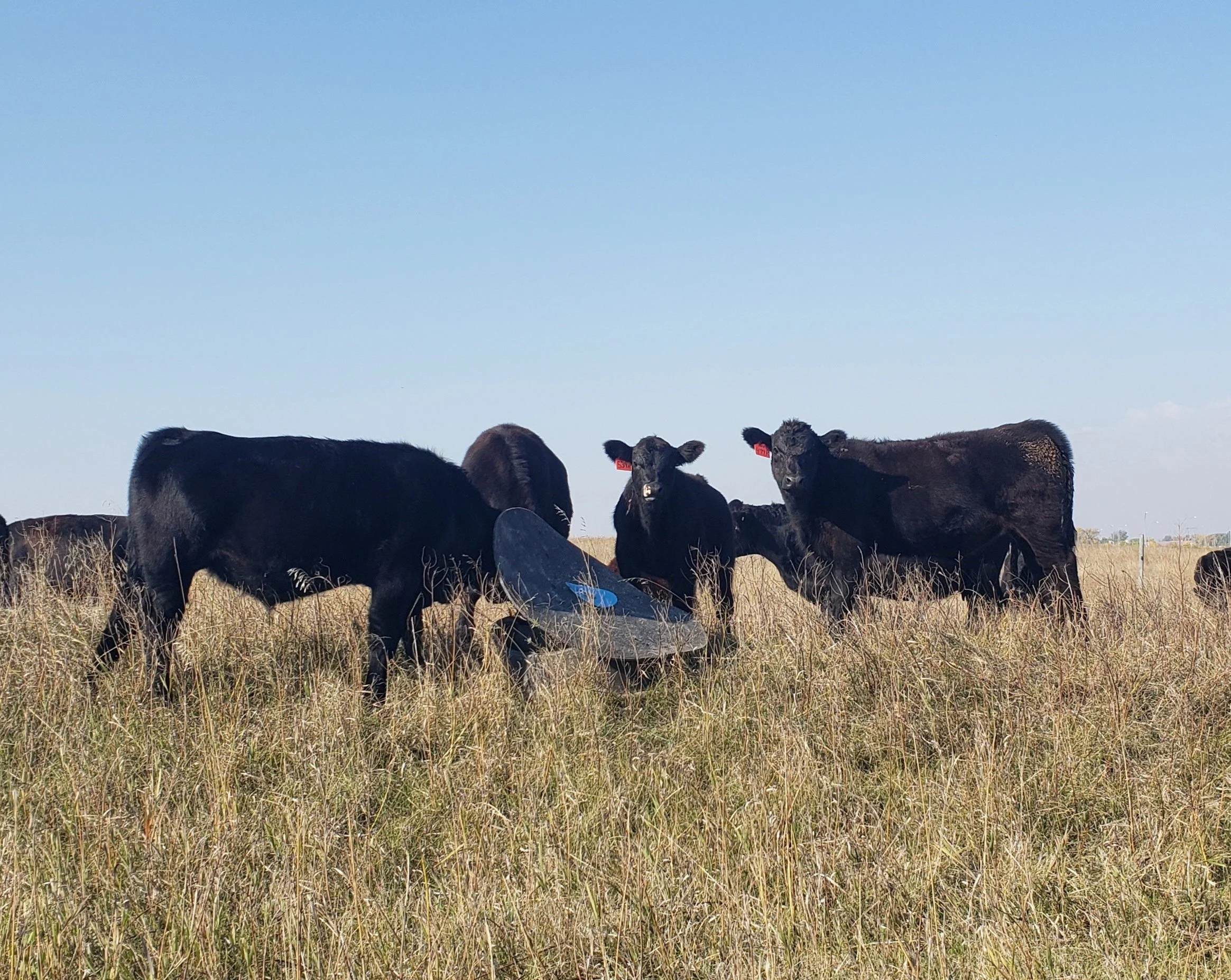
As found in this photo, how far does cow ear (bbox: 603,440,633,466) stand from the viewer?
1248 cm

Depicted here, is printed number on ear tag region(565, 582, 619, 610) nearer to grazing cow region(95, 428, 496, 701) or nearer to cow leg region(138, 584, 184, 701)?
grazing cow region(95, 428, 496, 701)

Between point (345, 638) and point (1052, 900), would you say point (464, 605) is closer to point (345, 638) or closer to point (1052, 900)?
point (345, 638)

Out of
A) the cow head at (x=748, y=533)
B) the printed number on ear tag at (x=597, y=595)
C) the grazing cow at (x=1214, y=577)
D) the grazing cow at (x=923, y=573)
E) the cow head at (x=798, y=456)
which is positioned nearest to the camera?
the printed number on ear tag at (x=597, y=595)

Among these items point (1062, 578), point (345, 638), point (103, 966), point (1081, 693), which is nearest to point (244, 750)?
point (103, 966)

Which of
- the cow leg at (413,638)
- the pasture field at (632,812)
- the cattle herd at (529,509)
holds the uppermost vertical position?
the cattle herd at (529,509)

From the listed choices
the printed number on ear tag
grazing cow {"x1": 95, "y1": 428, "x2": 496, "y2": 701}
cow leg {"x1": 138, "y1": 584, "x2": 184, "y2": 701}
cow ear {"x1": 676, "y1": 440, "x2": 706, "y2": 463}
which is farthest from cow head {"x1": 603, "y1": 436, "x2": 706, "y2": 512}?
cow leg {"x1": 138, "y1": 584, "x2": 184, "y2": 701}

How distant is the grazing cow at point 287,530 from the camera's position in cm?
720

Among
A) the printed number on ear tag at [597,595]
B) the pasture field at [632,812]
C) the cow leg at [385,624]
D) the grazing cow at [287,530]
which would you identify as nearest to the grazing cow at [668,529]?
the printed number on ear tag at [597,595]

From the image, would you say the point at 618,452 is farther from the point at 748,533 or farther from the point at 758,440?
the point at 748,533

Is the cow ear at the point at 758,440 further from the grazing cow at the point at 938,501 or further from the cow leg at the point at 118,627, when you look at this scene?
the cow leg at the point at 118,627

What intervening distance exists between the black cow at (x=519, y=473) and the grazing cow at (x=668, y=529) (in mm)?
674

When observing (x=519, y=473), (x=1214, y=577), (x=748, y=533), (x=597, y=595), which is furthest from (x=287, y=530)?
(x=1214, y=577)

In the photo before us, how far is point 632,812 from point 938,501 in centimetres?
715

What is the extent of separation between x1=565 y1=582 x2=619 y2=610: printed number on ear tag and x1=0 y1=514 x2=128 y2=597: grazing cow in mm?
4152
